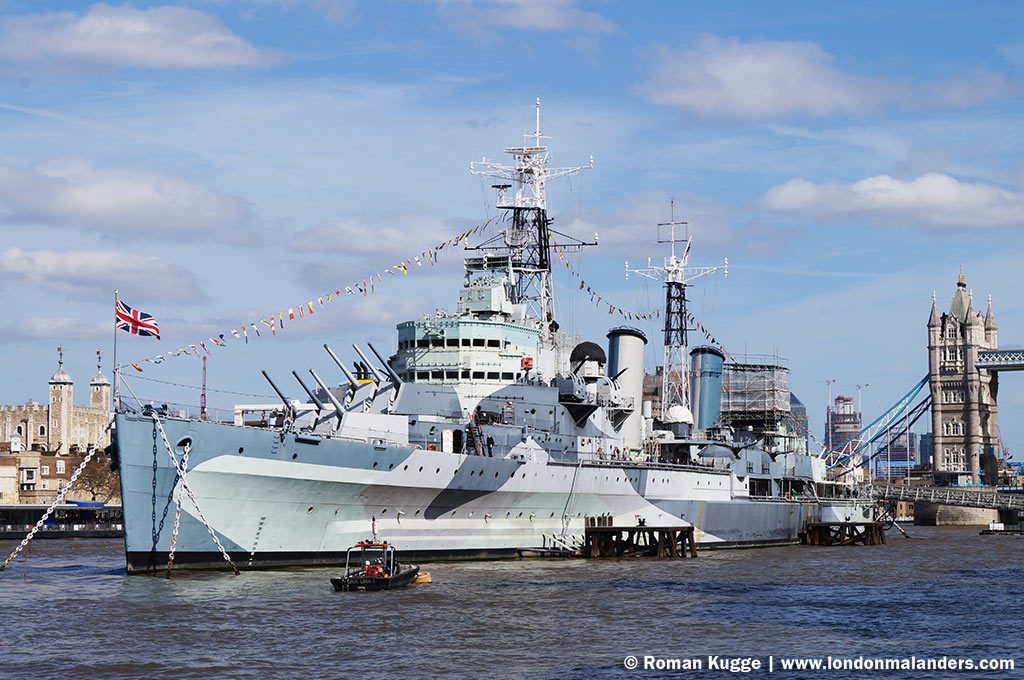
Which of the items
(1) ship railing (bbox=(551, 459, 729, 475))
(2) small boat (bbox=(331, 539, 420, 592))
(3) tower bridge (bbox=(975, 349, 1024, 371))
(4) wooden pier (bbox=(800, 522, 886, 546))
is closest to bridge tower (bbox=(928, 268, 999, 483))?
(3) tower bridge (bbox=(975, 349, 1024, 371))

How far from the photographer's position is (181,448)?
3128cm

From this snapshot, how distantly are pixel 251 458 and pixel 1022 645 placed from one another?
1860 cm

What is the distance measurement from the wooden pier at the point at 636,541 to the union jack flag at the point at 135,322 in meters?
17.2

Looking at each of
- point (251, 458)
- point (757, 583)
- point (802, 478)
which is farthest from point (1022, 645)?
point (802, 478)

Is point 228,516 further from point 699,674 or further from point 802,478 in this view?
point 802,478

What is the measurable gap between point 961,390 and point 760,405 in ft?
289

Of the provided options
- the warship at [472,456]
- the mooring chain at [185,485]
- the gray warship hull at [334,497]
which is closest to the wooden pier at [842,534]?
the warship at [472,456]

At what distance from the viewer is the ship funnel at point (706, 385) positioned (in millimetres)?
60000

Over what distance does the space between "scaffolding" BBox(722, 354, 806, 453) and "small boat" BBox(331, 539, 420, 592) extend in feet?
103

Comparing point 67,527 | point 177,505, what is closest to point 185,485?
point 177,505

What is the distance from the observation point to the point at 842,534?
60.9 m

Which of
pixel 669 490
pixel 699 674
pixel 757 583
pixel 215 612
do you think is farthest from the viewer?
pixel 669 490

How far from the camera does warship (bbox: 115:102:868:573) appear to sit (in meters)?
31.7

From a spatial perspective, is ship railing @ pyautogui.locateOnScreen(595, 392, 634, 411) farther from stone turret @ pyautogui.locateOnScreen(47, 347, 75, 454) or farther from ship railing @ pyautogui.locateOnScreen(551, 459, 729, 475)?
stone turret @ pyautogui.locateOnScreen(47, 347, 75, 454)
